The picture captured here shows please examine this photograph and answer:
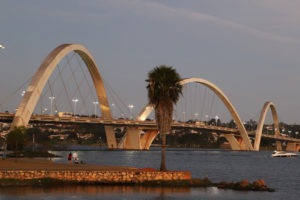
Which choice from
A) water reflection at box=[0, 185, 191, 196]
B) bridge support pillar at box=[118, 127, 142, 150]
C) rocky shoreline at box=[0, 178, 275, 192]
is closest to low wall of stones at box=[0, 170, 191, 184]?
rocky shoreline at box=[0, 178, 275, 192]

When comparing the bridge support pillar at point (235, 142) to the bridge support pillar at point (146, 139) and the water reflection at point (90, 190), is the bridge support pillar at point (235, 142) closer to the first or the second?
the bridge support pillar at point (146, 139)

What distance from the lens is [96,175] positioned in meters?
37.2

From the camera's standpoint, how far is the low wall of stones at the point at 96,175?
119 ft

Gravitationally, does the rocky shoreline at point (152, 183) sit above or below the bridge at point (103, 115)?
below

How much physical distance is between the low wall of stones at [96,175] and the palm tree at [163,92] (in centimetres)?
234

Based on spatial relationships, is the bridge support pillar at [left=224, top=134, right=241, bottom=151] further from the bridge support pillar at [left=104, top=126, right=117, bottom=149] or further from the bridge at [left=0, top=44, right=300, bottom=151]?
the bridge support pillar at [left=104, top=126, right=117, bottom=149]

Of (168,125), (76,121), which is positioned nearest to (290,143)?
(76,121)

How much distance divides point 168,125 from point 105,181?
683 centimetres

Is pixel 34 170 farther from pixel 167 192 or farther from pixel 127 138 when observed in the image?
pixel 127 138

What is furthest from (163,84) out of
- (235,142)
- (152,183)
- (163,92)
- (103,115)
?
(235,142)

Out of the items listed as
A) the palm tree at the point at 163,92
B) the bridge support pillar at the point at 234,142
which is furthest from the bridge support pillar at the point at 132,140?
the palm tree at the point at 163,92

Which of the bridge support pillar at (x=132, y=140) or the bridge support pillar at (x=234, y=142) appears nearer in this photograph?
the bridge support pillar at (x=132, y=140)

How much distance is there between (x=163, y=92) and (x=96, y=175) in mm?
7926

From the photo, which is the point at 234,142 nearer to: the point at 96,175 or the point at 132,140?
the point at 132,140
